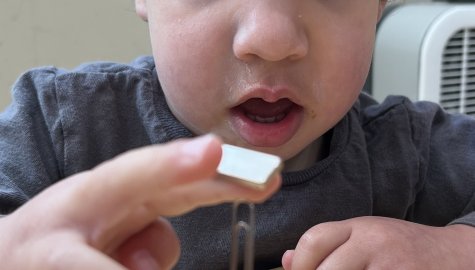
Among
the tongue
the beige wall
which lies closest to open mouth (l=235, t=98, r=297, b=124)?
the tongue

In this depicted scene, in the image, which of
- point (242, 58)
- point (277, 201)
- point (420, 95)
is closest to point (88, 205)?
point (242, 58)

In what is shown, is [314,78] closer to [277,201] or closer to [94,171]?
[277,201]

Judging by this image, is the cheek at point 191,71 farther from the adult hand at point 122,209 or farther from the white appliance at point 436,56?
the white appliance at point 436,56

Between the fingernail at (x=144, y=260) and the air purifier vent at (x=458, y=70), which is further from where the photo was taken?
the air purifier vent at (x=458, y=70)

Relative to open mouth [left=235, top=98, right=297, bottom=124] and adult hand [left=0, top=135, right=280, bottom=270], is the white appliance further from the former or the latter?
adult hand [left=0, top=135, right=280, bottom=270]

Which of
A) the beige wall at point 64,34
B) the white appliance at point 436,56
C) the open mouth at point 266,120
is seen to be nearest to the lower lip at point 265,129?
the open mouth at point 266,120
